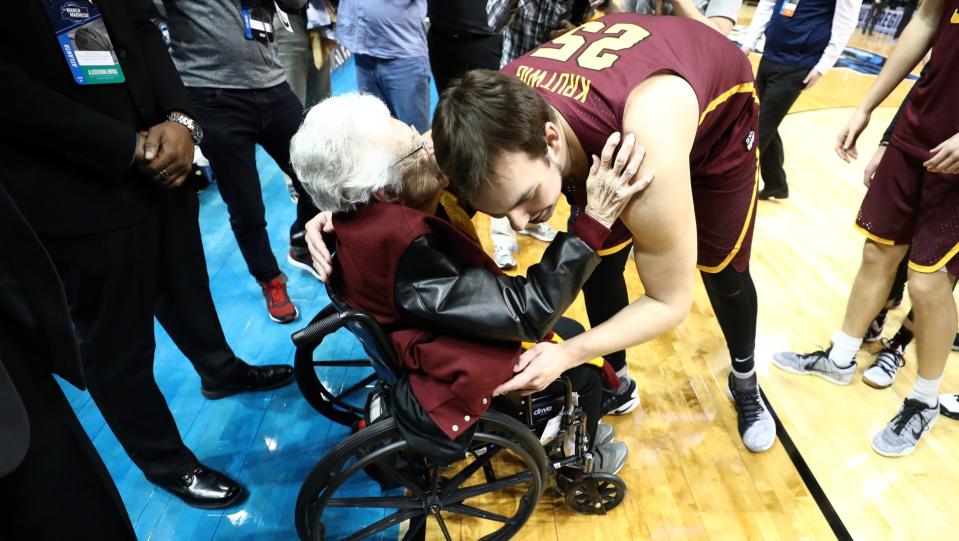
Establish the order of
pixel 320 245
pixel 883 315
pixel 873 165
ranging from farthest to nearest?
pixel 883 315 → pixel 873 165 → pixel 320 245

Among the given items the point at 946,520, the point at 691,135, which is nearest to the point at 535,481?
the point at 691,135

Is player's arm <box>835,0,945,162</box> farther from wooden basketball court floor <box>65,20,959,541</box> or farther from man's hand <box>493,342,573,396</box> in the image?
man's hand <box>493,342,573,396</box>

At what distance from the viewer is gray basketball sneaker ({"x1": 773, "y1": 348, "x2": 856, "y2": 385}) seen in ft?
7.02

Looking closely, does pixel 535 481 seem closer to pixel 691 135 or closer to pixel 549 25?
pixel 691 135

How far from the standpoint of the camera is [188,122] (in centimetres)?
145

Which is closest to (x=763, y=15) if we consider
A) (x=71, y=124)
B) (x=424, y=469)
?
(x=424, y=469)

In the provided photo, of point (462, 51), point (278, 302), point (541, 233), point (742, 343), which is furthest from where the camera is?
point (541, 233)

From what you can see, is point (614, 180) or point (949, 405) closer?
point (614, 180)

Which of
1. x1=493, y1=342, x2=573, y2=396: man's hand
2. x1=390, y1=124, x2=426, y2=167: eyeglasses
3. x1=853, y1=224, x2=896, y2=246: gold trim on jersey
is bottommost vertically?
x1=853, y1=224, x2=896, y2=246: gold trim on jersey

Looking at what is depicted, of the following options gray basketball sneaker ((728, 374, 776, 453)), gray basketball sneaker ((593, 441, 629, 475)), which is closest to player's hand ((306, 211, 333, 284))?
gray basketball sneaker ((593, 441, 629, 475))

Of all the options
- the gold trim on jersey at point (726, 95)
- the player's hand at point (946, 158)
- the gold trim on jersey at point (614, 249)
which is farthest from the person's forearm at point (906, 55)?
the gold trim on jersey at point (614, 249)

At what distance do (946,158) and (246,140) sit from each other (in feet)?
7.41

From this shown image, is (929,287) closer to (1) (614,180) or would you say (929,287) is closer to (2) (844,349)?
(2) (844,349)

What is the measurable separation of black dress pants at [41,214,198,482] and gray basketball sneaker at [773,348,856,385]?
2242 millimetres
